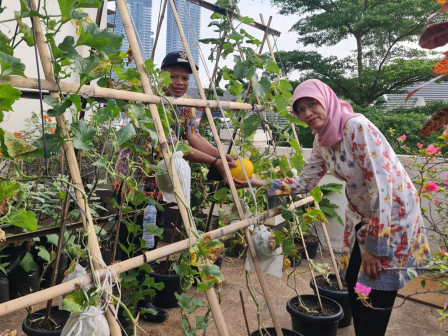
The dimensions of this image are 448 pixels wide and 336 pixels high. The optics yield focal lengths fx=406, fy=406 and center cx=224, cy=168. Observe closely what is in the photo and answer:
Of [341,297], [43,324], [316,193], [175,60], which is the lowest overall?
[341,297]

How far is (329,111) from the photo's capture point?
177 cm

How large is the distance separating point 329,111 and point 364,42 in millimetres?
8599

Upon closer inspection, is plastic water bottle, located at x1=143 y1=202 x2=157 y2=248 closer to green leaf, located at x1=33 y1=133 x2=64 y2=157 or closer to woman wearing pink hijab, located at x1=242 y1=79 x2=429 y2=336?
woman wearing pink hijab, located at x1=242 y1=79 x2=429 y2=336

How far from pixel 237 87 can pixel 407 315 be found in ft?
6.70

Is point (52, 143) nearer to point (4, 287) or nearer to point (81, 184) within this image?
point (81, 184)

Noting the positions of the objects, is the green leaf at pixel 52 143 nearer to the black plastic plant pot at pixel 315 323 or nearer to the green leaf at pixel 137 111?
the green leaf at pixel 137 111

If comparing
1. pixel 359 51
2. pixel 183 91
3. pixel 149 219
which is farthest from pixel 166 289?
pixel 359 51

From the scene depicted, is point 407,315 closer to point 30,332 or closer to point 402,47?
point 30,332

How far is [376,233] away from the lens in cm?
162

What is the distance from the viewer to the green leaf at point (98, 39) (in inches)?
43.7

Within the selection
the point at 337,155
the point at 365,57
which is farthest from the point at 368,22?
the point at 337,155

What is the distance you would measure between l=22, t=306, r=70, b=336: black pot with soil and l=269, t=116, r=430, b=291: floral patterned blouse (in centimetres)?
134

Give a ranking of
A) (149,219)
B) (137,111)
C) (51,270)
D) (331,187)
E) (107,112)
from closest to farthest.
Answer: (107,112) → (137,111) → (149,219) → (51,270) → (331,187)

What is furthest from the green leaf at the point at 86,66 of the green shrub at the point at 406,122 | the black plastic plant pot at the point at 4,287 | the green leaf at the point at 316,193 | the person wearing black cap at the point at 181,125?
the green shrub at the point at 406,122
